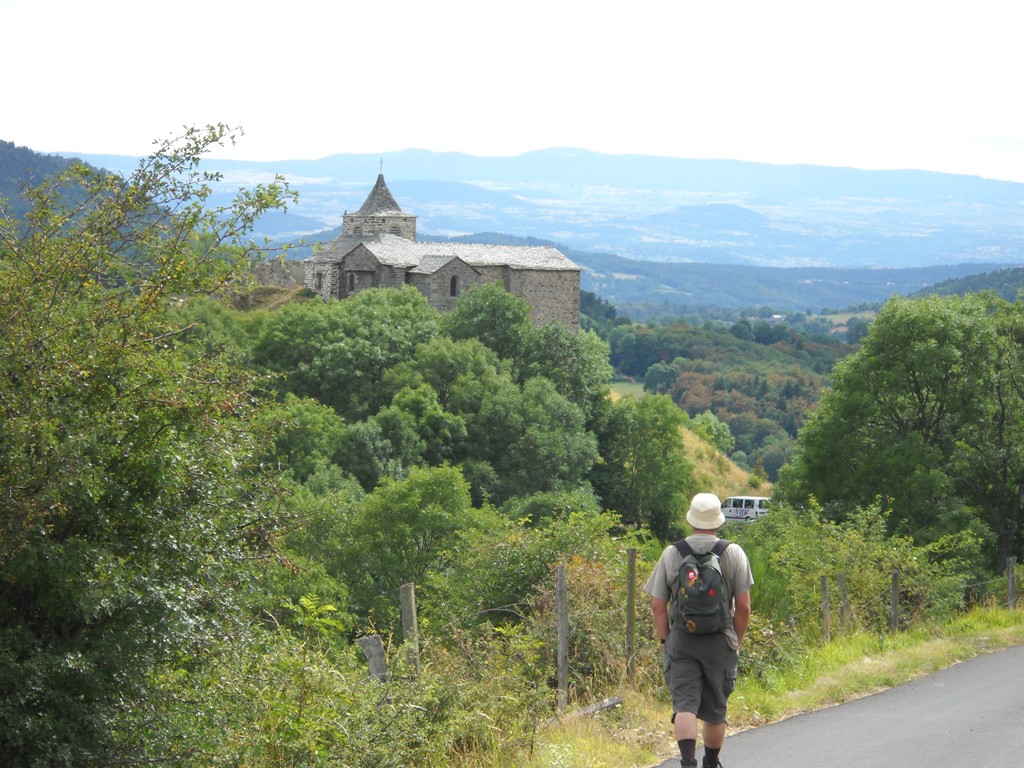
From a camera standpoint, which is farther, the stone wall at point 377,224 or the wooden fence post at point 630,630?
the stone wall at point 377,224

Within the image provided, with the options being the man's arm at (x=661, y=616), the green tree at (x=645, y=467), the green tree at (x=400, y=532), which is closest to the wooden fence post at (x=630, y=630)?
the man's arm at (x=661, y=616)

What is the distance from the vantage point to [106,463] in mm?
6383

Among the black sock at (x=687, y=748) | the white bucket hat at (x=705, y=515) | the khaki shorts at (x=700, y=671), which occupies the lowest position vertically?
the black sock at (x=687, y=748)

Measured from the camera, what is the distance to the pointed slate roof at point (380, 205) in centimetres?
7225

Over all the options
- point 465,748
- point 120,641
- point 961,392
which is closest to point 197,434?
point 120,641

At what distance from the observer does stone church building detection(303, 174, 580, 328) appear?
59594mm

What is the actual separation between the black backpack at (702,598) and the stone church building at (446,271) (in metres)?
52.6

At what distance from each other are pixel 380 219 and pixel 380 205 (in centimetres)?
236

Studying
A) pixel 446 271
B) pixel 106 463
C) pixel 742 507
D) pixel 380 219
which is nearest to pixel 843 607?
pixel 106 463

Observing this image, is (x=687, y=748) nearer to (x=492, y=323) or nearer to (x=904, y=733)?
(x=904, y=733)

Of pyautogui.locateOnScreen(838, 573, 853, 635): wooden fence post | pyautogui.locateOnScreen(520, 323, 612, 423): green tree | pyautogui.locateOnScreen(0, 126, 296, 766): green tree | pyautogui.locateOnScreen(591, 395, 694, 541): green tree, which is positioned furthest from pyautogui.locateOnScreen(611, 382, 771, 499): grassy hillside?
pyautogui.locateOnScreen(0, 126, 296, 766): green tree

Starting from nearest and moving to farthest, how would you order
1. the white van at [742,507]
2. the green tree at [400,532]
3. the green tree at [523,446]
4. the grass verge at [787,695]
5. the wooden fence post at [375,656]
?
the grass verge at [787,695], the wooden fence post at [375,656], the green tree at [400,532], the green tree at [523,446], the white van at [742,507]

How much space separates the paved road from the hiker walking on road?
1010mm

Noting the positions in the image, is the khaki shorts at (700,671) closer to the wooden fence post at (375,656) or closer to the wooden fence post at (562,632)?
the wooden fence post at (375,656)
